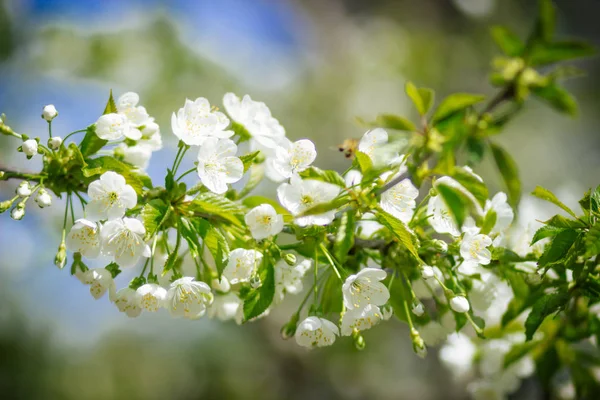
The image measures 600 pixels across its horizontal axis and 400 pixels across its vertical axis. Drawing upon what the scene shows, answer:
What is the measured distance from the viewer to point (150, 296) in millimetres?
1189

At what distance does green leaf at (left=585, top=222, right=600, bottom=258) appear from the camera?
1079 mm

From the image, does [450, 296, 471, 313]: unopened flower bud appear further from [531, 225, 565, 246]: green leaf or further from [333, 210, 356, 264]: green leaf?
[333, 210, 356, 264]: green leaf

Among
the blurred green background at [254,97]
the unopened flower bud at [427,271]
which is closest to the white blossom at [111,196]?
the unopened flower bud at [427,271]

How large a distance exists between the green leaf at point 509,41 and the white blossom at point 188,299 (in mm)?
1006

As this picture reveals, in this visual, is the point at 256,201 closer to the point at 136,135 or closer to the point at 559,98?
the point at 136,135

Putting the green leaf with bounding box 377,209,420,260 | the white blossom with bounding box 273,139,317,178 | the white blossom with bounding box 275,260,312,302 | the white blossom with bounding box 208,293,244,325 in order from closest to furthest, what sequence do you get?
the green leaf with bounding box 377,209,420,260, the white blossom with bounding box 273,139,317,178, the white blossom with bounding box 275,260,312,302, the white blossom with bounding box 208,293,244,325

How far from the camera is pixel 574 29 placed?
6.86 metres

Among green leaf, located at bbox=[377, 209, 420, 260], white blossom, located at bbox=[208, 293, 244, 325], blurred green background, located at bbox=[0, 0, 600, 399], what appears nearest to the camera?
green leaf, located at bbox=[377, 209, 420, 260]

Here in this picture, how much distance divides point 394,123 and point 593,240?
0.55 meters

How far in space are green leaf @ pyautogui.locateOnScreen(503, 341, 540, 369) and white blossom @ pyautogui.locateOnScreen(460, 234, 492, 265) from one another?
680 mm

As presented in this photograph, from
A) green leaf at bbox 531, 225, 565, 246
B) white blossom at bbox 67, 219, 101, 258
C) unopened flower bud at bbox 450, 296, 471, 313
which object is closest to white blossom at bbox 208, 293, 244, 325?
white blossom at bbox 67, 219, 101, 258

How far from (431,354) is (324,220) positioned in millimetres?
4523

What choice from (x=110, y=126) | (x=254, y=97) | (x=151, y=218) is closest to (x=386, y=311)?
(x=151, y=218)

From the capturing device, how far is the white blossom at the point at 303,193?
1120 millimetres
